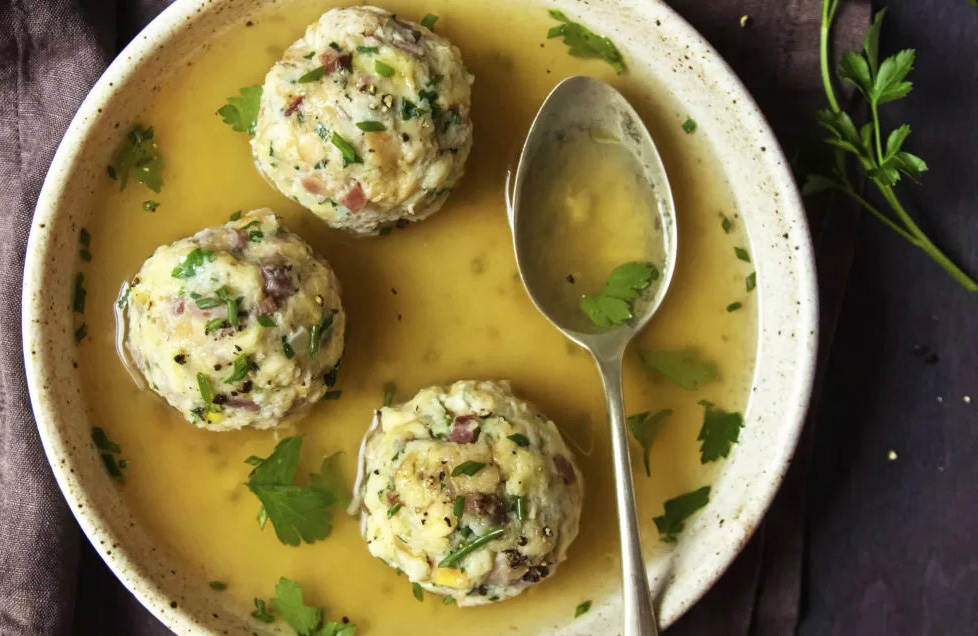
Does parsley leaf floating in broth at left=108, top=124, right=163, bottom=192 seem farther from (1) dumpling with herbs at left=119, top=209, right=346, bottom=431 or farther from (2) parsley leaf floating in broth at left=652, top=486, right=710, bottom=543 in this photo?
(2) parsley leaf floating in broth at left=652, top=486, right=710, bottom=543

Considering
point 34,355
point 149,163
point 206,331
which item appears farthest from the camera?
point 149,163

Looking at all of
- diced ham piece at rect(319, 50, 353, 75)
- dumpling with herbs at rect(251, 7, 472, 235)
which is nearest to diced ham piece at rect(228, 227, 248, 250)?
dumpling with herbs at rect(251, 7, 472, 235)

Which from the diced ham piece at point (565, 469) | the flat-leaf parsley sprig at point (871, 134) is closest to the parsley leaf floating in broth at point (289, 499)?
the diced ham piece at point (565, 469)

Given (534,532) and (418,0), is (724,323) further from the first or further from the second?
(418,0)

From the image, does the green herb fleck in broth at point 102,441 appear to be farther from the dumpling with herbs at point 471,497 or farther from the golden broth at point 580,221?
the golden broth at point 580,221

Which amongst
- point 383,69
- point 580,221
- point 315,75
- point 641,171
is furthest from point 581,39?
point 315,75

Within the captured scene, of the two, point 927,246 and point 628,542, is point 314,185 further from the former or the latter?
point 927,246

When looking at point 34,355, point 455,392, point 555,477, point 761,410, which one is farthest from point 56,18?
point 761,410
